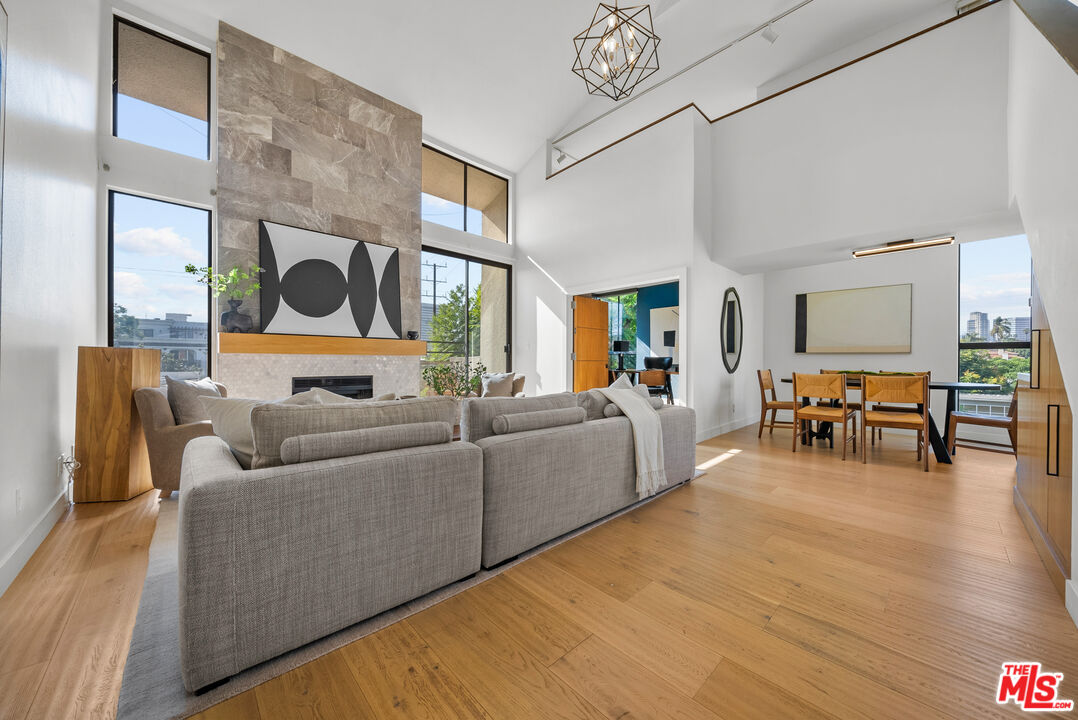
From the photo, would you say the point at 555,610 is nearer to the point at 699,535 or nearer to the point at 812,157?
the point at 699,535

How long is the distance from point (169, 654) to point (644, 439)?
232 centimetres

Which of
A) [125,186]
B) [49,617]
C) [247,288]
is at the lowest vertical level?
[49,617]

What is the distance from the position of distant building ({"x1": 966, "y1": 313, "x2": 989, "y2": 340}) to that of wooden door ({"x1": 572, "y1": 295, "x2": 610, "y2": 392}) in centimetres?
457

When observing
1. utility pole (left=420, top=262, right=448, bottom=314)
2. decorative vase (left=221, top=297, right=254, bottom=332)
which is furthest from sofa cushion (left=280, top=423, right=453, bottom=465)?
utility pole (left=420, top=262, right=448, bottom=314)

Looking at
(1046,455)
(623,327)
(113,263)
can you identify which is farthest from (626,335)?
(113,263)

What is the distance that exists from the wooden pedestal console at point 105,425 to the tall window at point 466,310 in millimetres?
3417

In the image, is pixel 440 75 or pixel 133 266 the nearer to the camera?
pixel 133 266

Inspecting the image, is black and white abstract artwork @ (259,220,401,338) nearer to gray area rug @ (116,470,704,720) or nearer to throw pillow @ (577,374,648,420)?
gray area rug @ (116,470,704,720)

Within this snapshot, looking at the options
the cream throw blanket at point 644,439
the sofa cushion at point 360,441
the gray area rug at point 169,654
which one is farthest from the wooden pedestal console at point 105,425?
the cream throw blanket at point 644,439

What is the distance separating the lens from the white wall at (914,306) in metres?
5.09

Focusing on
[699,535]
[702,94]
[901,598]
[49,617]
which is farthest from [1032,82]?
[49,617]

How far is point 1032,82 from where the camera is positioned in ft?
6.95

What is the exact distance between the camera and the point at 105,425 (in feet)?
8.75

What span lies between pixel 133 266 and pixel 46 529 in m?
2.88
